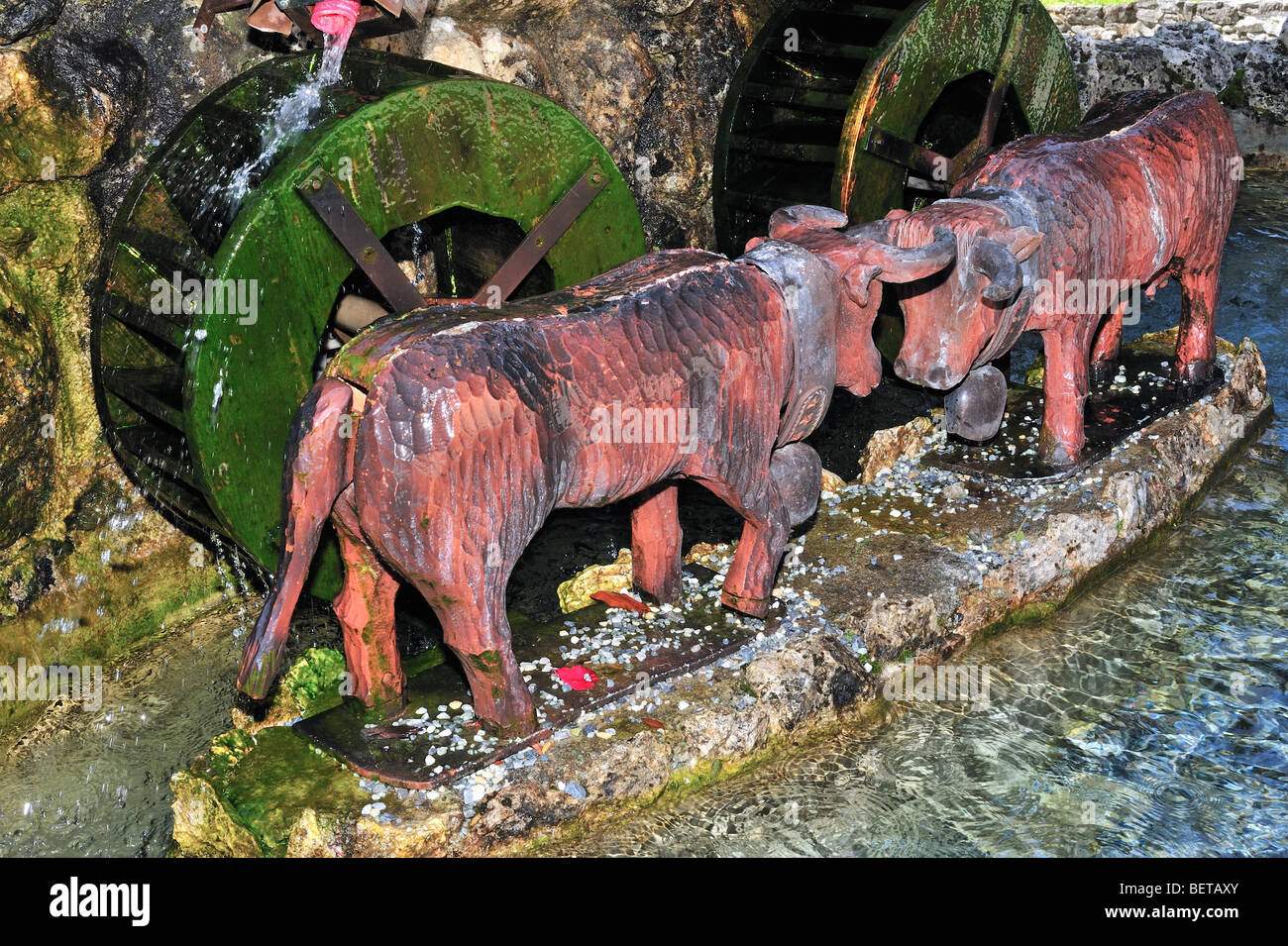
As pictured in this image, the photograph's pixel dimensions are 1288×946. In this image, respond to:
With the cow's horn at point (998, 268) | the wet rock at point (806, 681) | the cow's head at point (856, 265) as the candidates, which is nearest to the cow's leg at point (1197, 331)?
the cow's horn at point (998, 268)

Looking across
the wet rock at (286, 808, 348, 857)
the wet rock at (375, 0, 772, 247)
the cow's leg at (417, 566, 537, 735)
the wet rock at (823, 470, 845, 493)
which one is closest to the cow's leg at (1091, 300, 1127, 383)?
the wet rock at (823, 470, 845, 493)

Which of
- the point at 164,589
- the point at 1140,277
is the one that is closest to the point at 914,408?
the point at 1140,277

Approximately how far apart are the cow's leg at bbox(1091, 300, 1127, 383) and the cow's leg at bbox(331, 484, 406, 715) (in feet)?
13.7

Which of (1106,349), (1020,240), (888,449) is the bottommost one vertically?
(888,449)

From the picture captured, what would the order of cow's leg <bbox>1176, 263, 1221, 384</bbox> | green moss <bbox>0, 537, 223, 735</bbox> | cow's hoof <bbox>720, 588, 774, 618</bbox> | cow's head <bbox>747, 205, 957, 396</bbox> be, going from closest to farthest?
cow's head <bbox>747, 205, 957, 396</bbox> < cow's hoof <bbox>720, 588, 774, 618</bbox> < green moss <bbox>0, 537, 223, 735</bbox> < cow's leg <bbox>1176, 263, 1221, 384</bbox>

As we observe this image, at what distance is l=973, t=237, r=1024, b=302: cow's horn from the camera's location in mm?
5262

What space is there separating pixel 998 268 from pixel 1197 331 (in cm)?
217

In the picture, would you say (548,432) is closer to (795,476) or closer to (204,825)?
(795,476)

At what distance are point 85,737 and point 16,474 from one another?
106 centimetres

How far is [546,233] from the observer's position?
17.9ft

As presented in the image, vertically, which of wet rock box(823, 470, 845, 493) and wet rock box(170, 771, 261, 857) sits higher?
wet rock box(823, 470, 845, 493)

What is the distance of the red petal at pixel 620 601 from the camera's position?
16.5ft

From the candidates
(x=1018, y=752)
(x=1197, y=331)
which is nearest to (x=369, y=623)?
(x=1018, y=752)

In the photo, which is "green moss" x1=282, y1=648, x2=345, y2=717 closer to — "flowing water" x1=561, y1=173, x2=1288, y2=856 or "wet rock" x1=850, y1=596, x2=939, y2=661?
"flowing water" x1=561, y1=173, x2=1288, y2=856
